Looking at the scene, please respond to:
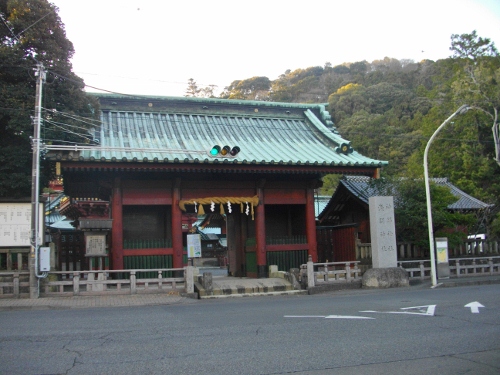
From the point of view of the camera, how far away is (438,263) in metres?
21.0

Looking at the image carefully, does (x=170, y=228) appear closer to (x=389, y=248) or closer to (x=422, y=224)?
(x=389, y=248)

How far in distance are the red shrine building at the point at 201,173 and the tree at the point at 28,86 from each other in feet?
4.71

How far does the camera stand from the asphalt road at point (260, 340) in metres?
6.87

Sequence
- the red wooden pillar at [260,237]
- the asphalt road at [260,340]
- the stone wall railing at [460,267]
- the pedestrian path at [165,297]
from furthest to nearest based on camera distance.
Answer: the stone wall railing at [460,267], the red wooden pillar at [260,237], the pedestrian path at [165,297], the asphalt road at [260,340]

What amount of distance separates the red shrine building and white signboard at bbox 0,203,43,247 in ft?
5.74

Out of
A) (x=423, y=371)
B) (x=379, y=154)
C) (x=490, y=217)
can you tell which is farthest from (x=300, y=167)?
(x=379, y=154)

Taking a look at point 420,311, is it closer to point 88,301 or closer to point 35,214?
point 88,301

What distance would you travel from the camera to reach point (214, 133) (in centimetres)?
2211

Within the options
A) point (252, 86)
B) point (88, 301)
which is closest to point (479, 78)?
point (88, 301)

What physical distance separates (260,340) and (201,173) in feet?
40.0

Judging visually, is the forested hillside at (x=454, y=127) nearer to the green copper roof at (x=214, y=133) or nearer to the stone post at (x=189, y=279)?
the green copper roof at (x=214, y=133)

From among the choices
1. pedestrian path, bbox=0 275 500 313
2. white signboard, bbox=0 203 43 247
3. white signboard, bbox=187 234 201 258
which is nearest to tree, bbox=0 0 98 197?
white signboard, bbox=0 203 43 247

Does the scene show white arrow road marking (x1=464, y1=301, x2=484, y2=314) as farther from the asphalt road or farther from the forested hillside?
the forested hillside

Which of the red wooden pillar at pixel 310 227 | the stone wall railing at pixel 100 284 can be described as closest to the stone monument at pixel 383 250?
the red wooden pillar at pixel 310 227
